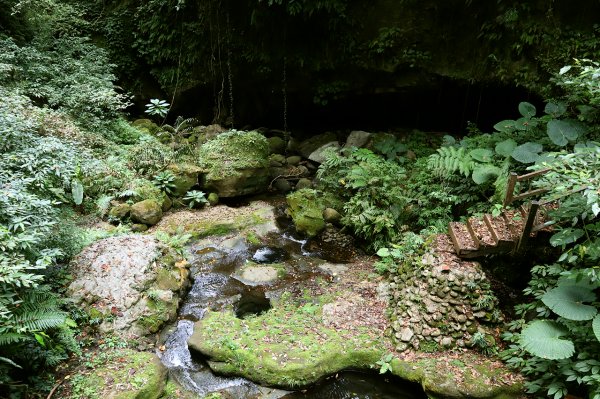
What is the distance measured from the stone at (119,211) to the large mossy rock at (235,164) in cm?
209

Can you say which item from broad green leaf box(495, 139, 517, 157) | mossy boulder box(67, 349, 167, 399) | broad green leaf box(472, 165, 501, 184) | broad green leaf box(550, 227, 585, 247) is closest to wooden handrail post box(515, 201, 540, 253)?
broad green leaf box(550, 227, 585, 247)

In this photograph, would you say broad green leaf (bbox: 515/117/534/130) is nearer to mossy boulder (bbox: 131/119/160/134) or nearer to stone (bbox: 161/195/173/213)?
stone (bbox: 161/195/173/213)

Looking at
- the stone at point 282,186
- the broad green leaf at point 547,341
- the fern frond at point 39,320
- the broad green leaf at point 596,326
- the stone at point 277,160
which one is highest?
the fern frond at point 39,320

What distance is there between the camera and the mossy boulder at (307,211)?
329 inches

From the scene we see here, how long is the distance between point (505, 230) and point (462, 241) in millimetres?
619

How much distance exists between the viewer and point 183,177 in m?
9.37

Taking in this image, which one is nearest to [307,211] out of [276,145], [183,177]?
[183,177]

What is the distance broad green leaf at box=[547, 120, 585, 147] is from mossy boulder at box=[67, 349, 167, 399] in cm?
698

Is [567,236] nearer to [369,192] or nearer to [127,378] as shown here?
[369,192]

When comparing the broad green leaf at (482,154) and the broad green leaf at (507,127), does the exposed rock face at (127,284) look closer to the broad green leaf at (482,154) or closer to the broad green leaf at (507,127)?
the broad green leaf at (482,154)

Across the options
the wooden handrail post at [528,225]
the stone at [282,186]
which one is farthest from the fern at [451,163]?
the stone at [282,186]

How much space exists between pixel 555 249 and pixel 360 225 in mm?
3306

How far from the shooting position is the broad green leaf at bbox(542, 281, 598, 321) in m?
3.96

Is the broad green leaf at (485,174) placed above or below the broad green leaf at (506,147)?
below
